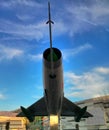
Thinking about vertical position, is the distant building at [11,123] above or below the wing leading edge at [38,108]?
above

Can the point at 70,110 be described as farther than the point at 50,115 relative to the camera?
Yes

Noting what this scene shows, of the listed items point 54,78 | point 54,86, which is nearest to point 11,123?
point 54,86

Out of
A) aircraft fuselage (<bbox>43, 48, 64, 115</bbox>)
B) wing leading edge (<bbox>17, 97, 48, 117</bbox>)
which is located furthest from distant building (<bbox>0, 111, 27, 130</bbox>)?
aircraft fuselage (<bbox>43, 48, 64, 115</bbox>)

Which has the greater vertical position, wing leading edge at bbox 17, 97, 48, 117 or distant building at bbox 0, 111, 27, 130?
distant building at bbox 0, 111, 27, 130

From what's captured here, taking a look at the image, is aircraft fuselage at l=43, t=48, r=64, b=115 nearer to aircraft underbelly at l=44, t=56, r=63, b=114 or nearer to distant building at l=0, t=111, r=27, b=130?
aircraft underbelly at l=44, t=56, r=63, b=114

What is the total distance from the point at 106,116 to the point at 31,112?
62.7 meters

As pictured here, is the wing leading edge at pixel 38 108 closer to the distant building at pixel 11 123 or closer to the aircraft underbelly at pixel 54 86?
the aircraft underbelly at pixel 54 86

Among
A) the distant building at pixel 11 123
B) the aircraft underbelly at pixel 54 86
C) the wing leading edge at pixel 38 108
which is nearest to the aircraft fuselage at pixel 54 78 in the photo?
the aircraft underbelly at pixel 54 86

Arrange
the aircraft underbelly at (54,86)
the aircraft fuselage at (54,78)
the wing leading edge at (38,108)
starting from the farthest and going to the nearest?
1. the wing leading edge at (38,108)
2. the aircraft underbelly at (54,86)
3. the aircraft fuselage at (54,78)

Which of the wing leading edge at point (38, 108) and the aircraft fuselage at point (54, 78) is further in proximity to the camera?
the wing leading edge at point (38, 108)

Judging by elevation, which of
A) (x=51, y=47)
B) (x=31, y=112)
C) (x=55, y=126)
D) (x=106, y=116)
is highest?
(x=106, y=116)

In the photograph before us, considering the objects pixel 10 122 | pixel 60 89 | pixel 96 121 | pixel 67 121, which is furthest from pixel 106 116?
pixel 60 89

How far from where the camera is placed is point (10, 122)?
75188 millimetres

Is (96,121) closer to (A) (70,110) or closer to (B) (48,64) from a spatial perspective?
(A) (70,110)
